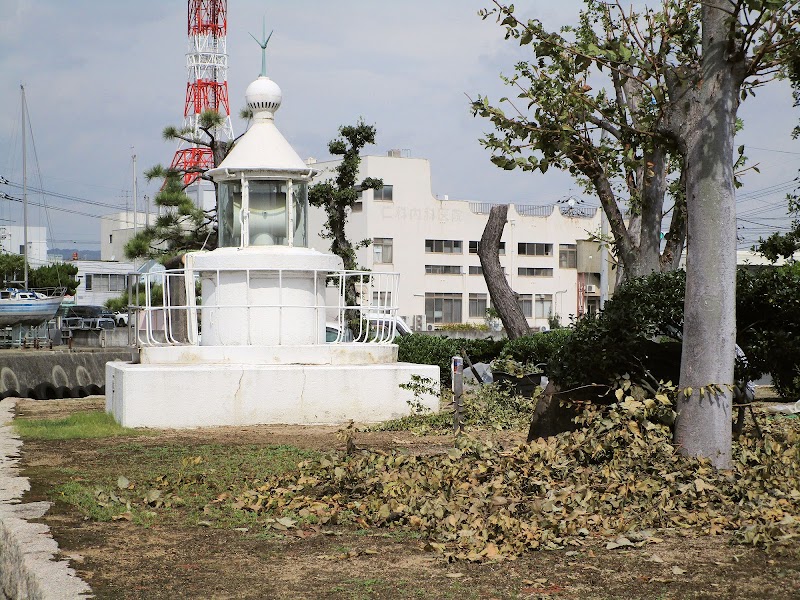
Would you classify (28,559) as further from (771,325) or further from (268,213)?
(268,213)

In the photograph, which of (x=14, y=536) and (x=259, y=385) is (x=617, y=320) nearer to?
(x=14, y=536)

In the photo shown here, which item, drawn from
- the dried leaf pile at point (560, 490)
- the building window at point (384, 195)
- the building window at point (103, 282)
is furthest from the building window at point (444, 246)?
the dried leaf pile at point (560, 490)

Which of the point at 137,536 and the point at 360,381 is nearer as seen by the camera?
the point at 137,536

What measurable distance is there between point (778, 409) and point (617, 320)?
16.8ft

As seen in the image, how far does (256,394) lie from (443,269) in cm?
5583

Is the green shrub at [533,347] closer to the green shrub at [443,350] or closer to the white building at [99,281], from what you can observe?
the green shrub at [443,350]

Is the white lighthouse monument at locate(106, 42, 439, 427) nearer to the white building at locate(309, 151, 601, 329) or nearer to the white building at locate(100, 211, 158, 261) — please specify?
the white building at locate(309, 151, 601, 329)

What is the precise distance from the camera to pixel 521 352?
19219 mm

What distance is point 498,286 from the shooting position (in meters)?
20.7

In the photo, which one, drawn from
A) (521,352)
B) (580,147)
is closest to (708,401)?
(580,147)

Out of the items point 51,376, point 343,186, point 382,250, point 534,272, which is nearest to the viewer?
point 51,376

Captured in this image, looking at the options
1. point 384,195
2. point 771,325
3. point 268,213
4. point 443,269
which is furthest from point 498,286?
point 443,269

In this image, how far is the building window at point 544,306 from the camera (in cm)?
7369

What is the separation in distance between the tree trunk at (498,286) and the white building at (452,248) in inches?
1632
